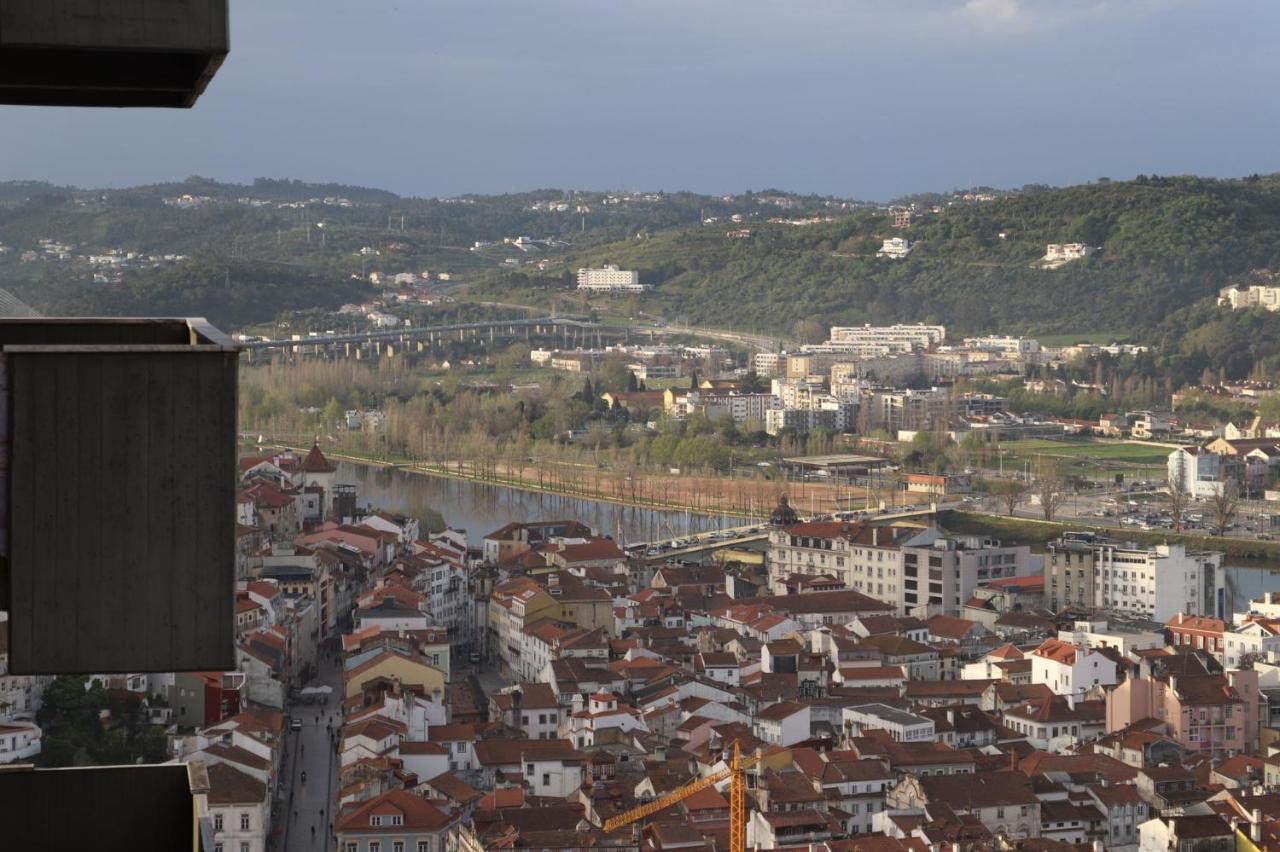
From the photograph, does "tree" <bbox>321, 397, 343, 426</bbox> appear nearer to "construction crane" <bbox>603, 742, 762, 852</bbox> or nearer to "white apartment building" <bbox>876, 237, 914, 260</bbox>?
"construction crane" <bbox>603, 742, 762, 852</bbox>

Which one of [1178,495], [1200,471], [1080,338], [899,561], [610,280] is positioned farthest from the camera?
[610,280]

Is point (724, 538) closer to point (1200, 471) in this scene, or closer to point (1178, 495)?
point (1178, 495)

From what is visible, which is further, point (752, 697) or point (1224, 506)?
point (1224, 506)

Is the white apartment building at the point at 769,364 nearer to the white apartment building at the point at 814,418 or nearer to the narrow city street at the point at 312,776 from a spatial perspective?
the white apartment building at the point at 814,418

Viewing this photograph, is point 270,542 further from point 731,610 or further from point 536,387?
point 536,387

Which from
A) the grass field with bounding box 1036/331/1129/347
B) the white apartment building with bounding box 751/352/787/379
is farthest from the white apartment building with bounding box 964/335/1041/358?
the white apartment building with bounding box 751/352/787/379

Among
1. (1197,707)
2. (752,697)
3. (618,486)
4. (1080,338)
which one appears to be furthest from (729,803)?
(1080,338)

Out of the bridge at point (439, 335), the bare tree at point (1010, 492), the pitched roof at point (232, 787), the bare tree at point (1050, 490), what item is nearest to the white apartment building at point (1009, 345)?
the bridge at point (439, 335)
